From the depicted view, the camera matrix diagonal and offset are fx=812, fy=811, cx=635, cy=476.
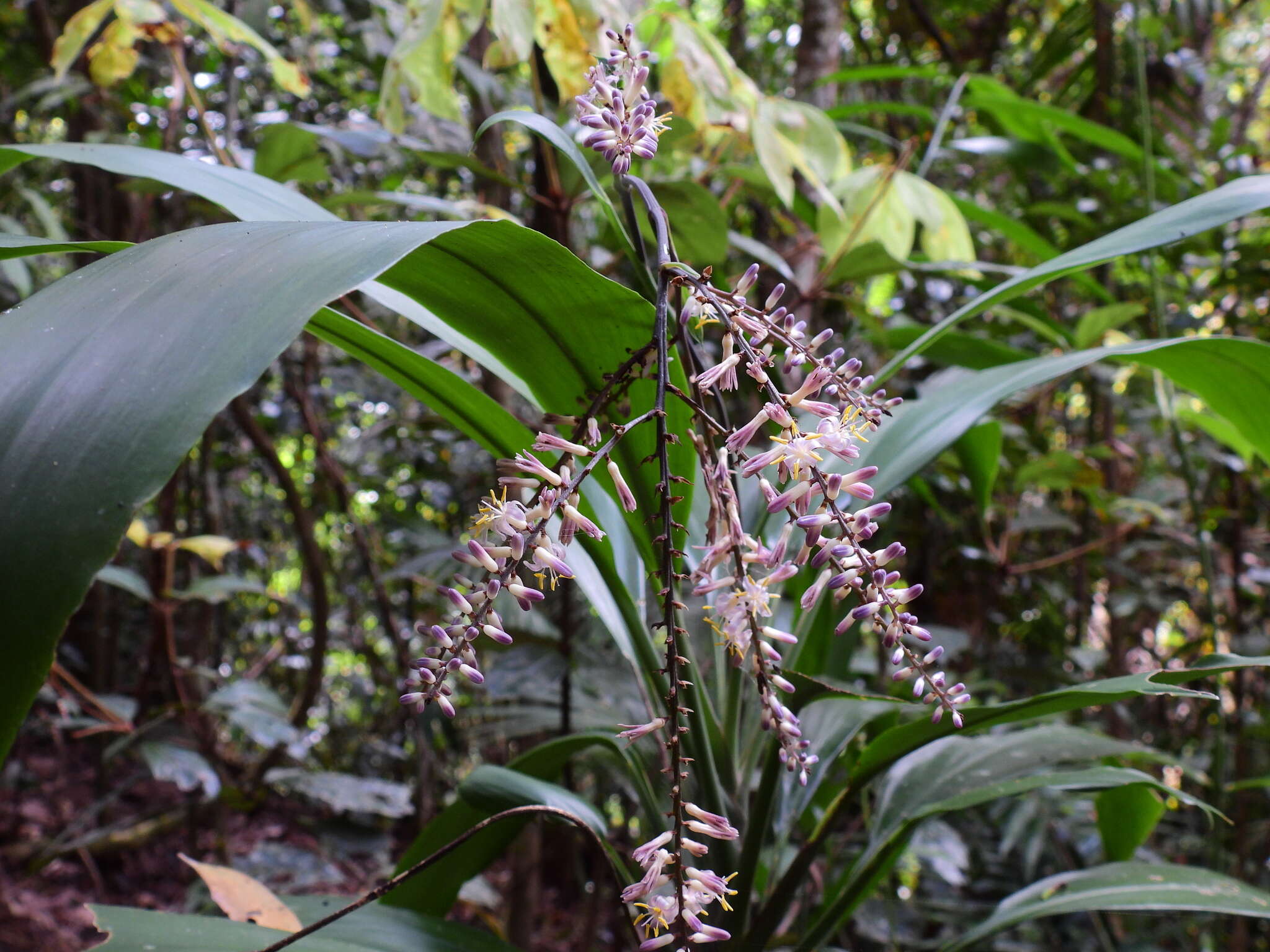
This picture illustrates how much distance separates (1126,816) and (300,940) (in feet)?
2.19

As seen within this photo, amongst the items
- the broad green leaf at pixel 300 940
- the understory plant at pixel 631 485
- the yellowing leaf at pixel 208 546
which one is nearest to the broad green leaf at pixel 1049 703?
the understory plant at pixel 631 485

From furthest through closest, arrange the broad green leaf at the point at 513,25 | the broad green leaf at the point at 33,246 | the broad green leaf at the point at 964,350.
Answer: the broad green leaf at the point at 964,350
the broad green leaf at the point at 513,25
the broad green leaf at the point at 33,246

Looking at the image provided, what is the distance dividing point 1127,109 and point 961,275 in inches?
38.1

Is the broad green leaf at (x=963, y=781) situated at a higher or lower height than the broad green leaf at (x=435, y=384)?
lower

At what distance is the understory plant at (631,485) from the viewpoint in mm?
233

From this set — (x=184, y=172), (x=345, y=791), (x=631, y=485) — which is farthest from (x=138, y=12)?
(x=345, y=791)

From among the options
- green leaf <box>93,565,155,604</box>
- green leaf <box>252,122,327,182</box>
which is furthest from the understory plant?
green leaf <box>93,565,155,604</box>

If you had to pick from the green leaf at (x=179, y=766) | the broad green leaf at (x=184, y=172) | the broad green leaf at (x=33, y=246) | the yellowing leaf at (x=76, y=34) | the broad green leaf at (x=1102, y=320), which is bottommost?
the green leaf at (x=179, y=766)

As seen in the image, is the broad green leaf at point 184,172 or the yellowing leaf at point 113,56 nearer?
the broad green leaf at point 184,172

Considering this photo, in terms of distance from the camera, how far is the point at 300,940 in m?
0.47

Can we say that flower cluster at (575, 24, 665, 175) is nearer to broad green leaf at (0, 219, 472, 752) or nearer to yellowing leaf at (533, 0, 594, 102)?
broad green leaf at (0, 219, 472, 752)

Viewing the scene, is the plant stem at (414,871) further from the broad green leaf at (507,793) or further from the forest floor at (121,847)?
the forest floor at (121,847)

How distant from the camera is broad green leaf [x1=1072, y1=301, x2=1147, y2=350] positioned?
3.39 feet

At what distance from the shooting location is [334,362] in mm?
1726
